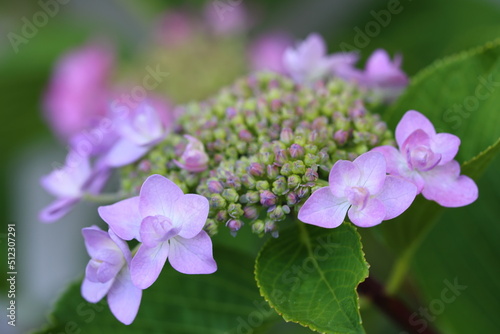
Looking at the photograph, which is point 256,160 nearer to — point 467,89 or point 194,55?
point 467,89

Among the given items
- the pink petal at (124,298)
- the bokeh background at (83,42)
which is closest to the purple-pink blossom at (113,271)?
the pink petal at (124,298)

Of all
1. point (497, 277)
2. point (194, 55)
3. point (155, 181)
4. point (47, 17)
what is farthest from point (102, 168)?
point (47, 17)

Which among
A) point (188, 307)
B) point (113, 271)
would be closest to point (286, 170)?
point (113, 271)

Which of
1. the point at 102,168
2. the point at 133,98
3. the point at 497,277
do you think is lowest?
the point at 497,277

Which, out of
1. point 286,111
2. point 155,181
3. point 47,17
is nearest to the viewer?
point 155,181

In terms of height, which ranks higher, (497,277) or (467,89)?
(467,89)

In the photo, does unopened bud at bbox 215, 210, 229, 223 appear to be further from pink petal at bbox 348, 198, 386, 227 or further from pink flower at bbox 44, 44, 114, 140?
pink flower at bbox 44, 44, 114, 140

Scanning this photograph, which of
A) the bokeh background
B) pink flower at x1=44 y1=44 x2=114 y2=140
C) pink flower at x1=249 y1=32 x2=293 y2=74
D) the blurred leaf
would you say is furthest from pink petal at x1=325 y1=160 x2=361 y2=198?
pink flower at x1=44 y1=44 x2=114 y2=140
